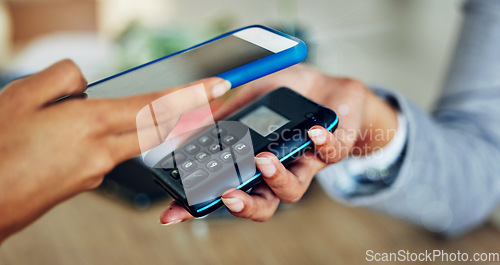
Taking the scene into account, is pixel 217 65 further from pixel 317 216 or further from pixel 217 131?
pixel 317 216

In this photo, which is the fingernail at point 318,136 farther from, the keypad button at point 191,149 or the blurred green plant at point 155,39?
the blurred green plant at point 155,39

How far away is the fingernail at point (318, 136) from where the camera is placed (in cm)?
20

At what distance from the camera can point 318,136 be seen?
200 mm

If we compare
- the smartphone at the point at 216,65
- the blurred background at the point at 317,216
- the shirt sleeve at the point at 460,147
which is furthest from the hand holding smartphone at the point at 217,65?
the blurred background at the point at 317,216

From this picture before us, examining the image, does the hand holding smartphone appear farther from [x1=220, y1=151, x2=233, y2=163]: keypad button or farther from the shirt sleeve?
the shirt sleeve

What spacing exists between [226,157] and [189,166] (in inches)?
0.8

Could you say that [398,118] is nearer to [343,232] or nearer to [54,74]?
[54,74]

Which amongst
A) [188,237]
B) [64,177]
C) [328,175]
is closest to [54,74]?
[64,177]

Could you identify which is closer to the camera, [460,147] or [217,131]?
[217,131]

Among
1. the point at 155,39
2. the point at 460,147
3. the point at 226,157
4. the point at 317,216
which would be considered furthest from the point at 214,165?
the point at 317,216

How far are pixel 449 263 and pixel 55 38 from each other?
42.5 inches

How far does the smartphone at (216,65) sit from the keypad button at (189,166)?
0.04m

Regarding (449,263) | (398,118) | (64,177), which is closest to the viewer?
(64,177)

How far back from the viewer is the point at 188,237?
0.78 metres
